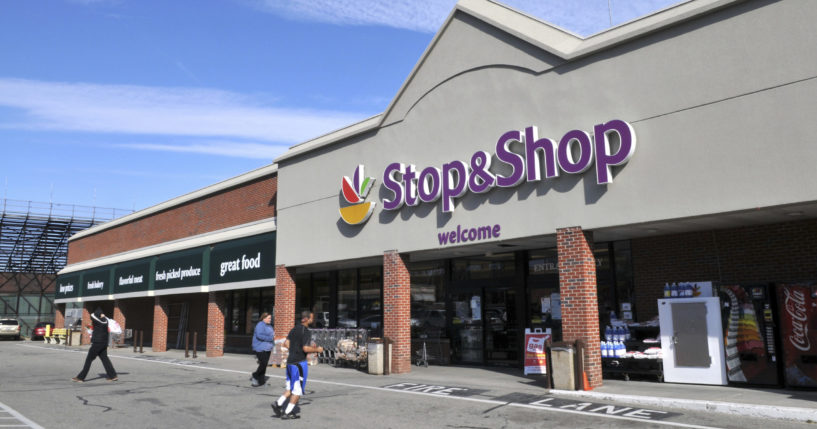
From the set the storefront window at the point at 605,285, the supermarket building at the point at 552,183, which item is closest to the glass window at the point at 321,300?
the supermarket building at the point at 552,183

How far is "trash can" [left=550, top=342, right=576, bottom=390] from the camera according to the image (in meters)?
12.6

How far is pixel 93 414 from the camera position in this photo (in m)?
11.0

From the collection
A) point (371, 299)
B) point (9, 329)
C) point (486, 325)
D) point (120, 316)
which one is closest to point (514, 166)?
point (486, 325)

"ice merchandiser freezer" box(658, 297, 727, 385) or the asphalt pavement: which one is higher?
"ice merchandiser freezer" box(658, 297, 727, 385)

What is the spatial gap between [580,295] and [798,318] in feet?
13.6

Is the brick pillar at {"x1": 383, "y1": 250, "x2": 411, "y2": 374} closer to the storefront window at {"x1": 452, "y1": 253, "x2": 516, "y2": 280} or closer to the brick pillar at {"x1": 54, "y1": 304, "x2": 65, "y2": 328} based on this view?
the storefront window at {"x1": 452, "y1": 253, "x2": 516, "y2": 280}

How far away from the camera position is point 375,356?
17.2 meters

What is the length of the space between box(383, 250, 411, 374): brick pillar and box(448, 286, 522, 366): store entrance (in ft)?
8.73

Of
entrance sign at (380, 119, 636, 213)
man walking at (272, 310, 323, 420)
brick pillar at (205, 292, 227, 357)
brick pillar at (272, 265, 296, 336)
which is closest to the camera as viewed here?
man walking at (272, 310, 323, 420)

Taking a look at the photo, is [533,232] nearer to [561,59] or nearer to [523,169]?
[523,169]

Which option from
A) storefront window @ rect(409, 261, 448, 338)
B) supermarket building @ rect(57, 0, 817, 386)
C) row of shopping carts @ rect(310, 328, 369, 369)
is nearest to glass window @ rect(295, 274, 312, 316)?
supermarket building @ rect(57, 0, 817, 386)

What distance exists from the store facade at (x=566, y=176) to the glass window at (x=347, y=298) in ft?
8.64

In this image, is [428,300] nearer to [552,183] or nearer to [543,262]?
[543,262]

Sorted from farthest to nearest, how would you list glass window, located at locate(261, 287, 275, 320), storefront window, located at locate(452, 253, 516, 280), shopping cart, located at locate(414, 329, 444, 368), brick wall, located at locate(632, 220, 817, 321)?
glass window, located at locate(261, 287, 275, 320), shopping cart, located at locate(414, 329, 444, 368), storefront window, located at locate(452, 253, 516, 280), brick wall, located at locate(632, 220, 817, 321)
